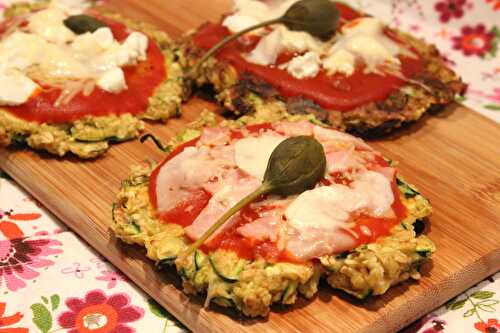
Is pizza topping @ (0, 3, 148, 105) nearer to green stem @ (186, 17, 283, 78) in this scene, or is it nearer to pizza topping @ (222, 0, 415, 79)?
green stem @ (186, 17, 283, 78)

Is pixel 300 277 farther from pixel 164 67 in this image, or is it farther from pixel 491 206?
pixel 164 67

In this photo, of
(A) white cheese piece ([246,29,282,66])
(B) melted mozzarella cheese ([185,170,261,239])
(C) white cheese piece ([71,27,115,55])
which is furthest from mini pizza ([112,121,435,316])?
(C) white cheese piece ([71,27,115,55])

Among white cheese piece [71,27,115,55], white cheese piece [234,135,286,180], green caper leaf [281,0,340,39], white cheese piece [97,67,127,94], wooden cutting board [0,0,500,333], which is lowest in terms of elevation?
wooden cutting board [0,0,500,333]

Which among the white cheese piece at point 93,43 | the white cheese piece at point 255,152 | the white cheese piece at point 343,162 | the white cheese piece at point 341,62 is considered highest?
the white cheese piece at point 341,62

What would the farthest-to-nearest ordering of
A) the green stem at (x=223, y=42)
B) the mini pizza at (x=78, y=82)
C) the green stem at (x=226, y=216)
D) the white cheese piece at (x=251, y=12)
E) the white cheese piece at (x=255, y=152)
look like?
the white cheese piece at (x=251, y=12)
the green stem at (x=223, y=42)
the mini pizza at (x=78, y=82)
the white cheese piece at (x=255, y=152)
the green stem at (x=226, y=216)

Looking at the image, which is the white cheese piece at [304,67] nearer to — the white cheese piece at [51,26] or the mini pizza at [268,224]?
the mini pizza at [268,224]

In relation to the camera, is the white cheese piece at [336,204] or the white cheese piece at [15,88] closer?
the white cheese piece at [336,204]

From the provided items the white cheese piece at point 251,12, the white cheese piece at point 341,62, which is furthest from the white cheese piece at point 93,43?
the white cheese piece at point 341,62
